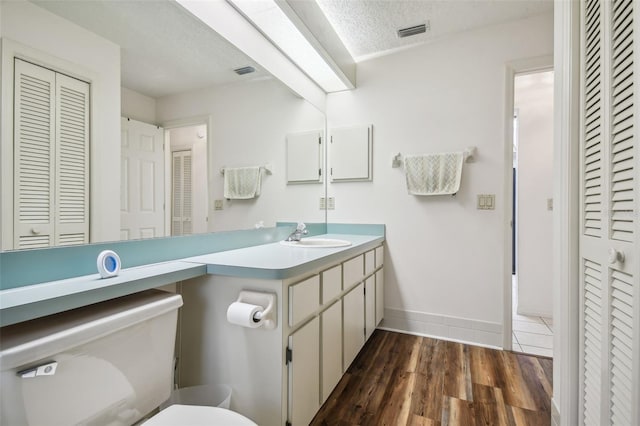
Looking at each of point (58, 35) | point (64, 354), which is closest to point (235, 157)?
point (58, 35)

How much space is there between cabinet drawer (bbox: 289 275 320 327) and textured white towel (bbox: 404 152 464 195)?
1.42 m

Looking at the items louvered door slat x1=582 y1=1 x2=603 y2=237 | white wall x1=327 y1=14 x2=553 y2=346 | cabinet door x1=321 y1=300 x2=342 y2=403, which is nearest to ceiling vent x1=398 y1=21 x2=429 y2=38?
white wall x1=327 y1=14 x2=553 y2=346

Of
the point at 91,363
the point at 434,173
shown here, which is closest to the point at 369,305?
the point at 434,173

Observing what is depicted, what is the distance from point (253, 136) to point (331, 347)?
4.48ft

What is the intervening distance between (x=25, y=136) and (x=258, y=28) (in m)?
1.42

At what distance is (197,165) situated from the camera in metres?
1.57

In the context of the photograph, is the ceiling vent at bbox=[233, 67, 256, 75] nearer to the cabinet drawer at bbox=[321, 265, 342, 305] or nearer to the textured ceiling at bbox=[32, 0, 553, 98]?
the textured ceiling at bbox=[32, 0, 553, 98]

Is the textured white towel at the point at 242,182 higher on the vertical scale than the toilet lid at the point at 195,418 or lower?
higher

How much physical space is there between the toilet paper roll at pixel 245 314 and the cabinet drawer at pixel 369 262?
1.15m

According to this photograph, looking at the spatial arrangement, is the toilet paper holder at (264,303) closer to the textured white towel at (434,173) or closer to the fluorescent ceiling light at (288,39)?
the fluorescent ceiling light at (288,39)

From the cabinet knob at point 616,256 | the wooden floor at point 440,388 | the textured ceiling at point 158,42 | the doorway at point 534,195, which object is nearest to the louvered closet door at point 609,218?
the cabinet knob at point 616,256

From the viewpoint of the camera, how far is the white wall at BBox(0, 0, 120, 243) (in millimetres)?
838

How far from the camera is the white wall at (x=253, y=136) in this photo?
159cm

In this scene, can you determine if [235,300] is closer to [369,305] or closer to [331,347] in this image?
[331,347]
